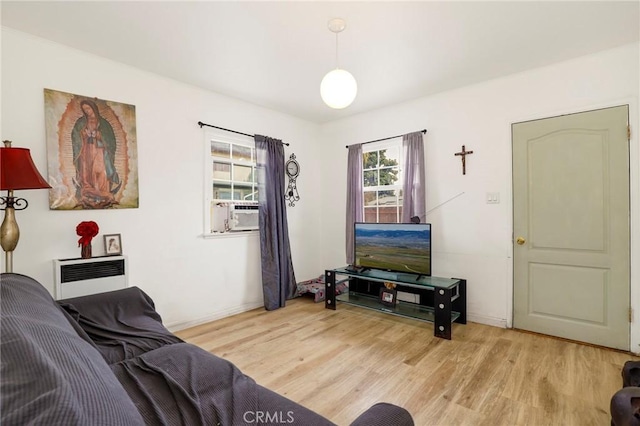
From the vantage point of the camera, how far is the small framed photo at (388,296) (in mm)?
3527

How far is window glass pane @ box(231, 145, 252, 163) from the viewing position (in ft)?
12.7

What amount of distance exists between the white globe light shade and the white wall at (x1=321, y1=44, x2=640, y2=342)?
199cm

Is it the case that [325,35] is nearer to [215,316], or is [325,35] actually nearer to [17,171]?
[17,171]

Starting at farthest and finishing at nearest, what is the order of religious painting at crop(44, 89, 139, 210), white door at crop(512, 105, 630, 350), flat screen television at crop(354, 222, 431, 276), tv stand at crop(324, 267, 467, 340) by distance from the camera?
1. flat screen television at crop(354, 222, 431, 276)
2. tv stand at crop(324, 267, 467, 340)
3. white door at crop(512, 105, 630, 350)
4. religious painting at crop(44, 89, 139, 210)

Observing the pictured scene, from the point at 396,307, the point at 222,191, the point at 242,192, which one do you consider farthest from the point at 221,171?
the point at 396,307

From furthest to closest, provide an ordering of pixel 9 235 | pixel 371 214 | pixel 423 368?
pixel 371 214
pixel 423 368
pixel 9 235

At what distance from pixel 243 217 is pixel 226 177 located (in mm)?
548

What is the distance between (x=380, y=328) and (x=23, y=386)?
3.06m

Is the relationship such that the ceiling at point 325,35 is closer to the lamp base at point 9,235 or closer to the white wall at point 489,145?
the white wall at point 489,145

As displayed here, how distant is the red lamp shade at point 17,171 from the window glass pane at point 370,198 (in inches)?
137

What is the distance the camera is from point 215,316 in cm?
357

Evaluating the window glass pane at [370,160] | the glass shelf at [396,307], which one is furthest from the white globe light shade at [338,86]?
the glass shelf at [396,307]

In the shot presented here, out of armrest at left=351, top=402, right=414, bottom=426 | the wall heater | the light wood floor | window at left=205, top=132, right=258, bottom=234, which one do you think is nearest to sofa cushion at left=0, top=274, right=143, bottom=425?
armrest at left=351, top=402, right=414, bottom=426

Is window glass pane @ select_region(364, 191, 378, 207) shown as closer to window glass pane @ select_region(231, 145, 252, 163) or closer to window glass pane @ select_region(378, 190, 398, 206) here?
window glass pane @ select_region(378, 190, 398, 206)
